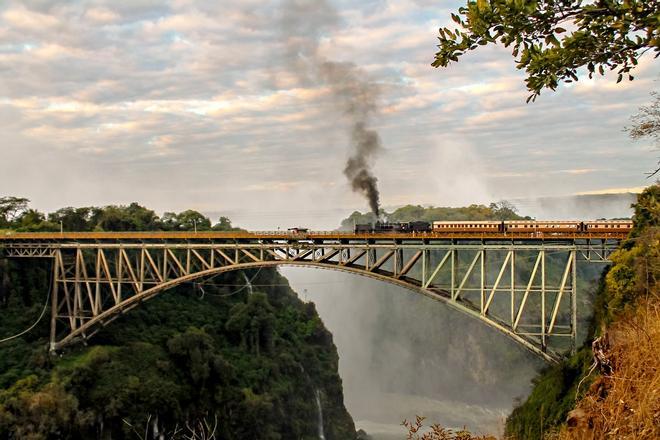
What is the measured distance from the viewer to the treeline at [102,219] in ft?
212

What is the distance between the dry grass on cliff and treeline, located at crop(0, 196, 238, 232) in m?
56.6

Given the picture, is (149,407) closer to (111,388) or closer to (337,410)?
(111,388)

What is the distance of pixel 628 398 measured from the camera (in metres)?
9.96

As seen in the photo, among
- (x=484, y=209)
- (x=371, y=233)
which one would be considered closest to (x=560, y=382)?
(x=371, y=233)

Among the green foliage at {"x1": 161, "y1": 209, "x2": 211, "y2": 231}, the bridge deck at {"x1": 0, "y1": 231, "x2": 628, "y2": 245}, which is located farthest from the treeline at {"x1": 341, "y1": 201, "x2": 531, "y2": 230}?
the bridge deck at {"x1": 0, "y1": 231, "x2": 628, "y2": 245}

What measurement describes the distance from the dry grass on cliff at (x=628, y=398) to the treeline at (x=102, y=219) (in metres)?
56.6

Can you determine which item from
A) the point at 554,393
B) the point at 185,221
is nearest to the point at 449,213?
the point at 185,221

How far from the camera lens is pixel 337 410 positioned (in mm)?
67125

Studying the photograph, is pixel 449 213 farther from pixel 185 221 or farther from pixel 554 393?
pixel 554 393

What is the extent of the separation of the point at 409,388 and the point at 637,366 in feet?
339

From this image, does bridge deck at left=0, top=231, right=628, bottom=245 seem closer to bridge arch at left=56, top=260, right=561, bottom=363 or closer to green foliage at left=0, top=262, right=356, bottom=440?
bridge arch at left=56, top=260, right=561, bottom=363

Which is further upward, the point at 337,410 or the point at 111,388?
the point at 111,388

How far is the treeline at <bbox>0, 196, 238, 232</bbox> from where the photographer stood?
2540 inches

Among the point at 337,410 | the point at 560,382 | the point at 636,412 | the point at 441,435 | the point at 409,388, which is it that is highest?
the point at 636,412
